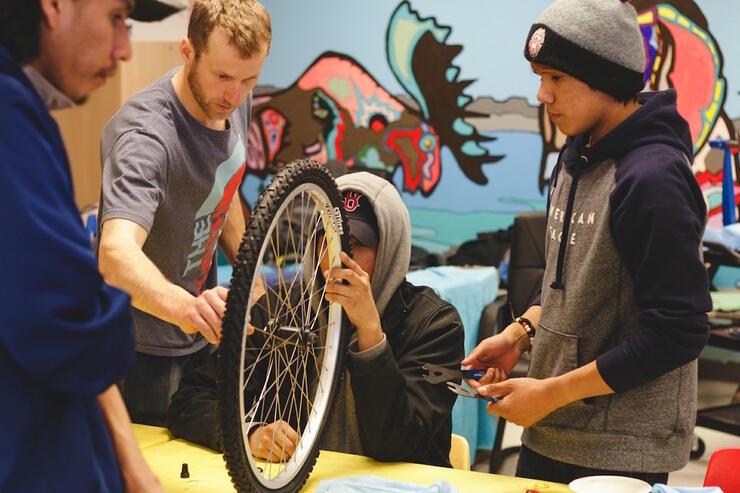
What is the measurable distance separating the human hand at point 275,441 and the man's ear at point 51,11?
33.2 inches

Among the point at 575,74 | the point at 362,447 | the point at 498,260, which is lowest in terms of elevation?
the point at 498,260

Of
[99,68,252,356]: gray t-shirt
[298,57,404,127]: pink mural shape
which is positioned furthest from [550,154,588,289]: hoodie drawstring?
[298,57,404,127]: pink mural shape

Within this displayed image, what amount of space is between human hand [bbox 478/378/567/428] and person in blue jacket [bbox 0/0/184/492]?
2.56 feet

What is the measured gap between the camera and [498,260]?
189 inches

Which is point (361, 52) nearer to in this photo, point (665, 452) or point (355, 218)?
point (355, 218)

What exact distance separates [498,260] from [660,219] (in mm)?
3516

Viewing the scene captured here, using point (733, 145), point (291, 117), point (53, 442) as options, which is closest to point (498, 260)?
point (733, 145)

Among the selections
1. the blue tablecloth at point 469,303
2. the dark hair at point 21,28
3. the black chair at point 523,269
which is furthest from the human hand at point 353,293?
the black chair at point 523,269

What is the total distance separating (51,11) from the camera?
2.38 feet

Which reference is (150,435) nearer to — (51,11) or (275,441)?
(275,441)

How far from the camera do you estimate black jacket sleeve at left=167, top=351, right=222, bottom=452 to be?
1.62m

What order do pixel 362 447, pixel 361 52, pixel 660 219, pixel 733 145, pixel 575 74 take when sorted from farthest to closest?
pixel 361 52
pixel 733 145
pixel 362 447
pixel 575 74
pixel 660 219

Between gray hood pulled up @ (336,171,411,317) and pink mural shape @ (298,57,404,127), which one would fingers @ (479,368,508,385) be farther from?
pink mural shape @ (298,57,404,127)

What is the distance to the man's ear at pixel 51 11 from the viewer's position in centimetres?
72
